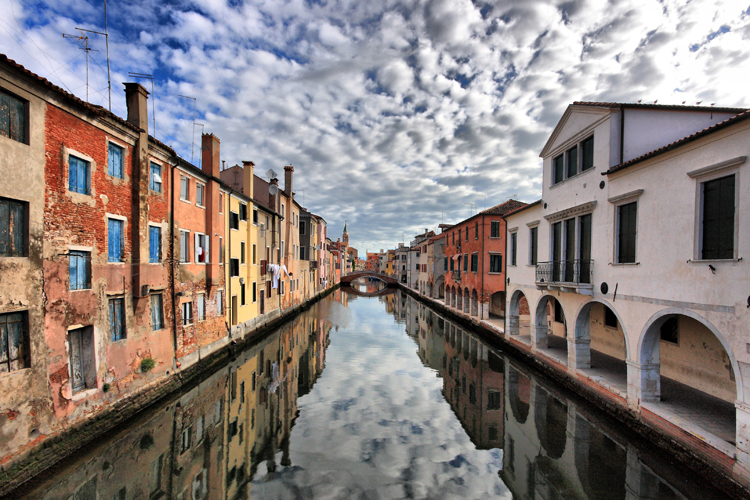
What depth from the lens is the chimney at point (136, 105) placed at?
1219 cm

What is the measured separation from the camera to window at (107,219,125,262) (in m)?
10.7

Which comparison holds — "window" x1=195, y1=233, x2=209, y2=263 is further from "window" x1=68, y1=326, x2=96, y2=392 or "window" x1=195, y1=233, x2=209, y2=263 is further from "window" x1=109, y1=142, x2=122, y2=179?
"window" x1=68, y1=326, x2=96, y2=392

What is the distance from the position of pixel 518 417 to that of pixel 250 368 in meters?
12.1

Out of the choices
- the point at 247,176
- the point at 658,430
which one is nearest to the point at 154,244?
the point at 247,176

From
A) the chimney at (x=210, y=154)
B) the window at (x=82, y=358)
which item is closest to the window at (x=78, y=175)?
the window at (x=82, y=358)

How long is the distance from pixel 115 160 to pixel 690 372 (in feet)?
64.4

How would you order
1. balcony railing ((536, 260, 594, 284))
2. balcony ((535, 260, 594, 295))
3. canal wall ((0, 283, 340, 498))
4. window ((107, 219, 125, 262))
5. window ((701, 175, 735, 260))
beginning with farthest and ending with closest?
1. balcony railing ((536, 260, 594, 284))
2. balcony ((535, 260, 594, 295))
3. window ((107, 219, 125, 262))
4. window ((701, 175, 735, 260))
5. canal wall ((0, 283, 340, 498))

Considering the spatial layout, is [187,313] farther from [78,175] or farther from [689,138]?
[689,138]

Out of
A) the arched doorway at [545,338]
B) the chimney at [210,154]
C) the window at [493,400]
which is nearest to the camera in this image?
the window at [493,400]

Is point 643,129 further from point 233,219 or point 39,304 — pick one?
point 233,219

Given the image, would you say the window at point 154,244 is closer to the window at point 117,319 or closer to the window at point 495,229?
the window at point 117,319

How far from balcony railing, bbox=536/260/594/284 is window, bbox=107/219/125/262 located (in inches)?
614

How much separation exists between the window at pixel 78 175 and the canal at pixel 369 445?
670 cm

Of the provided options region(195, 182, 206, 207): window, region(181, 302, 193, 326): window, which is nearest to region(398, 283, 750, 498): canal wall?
region(181, 302, 193, 326): window
